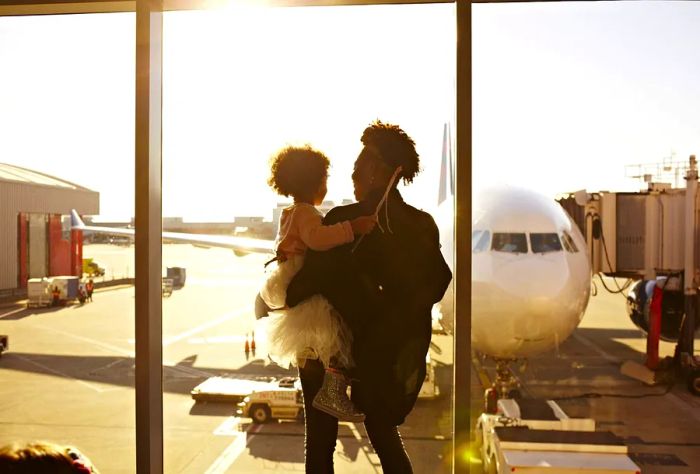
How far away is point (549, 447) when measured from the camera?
20.0ft

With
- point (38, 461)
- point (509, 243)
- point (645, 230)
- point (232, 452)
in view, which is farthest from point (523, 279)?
point (38, 461)

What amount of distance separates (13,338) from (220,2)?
18.8m

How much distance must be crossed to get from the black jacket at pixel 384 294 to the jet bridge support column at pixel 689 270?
10793 millimetres

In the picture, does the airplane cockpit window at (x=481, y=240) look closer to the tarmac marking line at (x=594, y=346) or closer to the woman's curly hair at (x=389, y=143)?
the woman's curly hair at (x=389, y=143)

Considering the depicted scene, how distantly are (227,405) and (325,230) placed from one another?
977 cm

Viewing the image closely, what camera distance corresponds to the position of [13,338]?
62.1ft

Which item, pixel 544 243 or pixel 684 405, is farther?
pixel 684 405

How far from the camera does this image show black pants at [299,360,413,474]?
2.84 meters

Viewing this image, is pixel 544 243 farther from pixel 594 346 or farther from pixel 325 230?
pixel 594 346

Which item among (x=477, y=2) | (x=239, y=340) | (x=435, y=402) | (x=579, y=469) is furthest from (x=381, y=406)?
(x=239, y=340)

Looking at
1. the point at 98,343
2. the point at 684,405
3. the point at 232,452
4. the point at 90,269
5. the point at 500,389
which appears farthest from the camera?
the point at 90,269

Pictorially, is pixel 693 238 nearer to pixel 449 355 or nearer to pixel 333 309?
pixel 449 355

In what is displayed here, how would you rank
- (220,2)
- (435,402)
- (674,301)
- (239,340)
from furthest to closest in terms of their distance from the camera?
(239,340), (674,301), (435,402), (220,2)

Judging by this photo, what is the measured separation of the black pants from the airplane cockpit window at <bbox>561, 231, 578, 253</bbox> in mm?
7631
